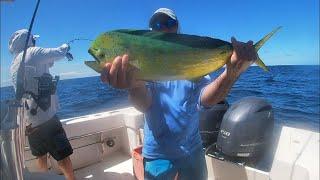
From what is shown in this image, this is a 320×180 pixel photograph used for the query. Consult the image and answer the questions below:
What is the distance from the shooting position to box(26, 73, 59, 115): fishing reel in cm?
386

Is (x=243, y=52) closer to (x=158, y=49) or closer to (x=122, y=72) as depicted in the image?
(x=158, y=49)

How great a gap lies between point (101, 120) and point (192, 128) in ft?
9.75

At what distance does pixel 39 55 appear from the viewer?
3812 millimetres

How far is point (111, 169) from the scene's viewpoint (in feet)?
15.5

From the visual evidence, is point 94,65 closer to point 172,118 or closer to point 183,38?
point 183,38

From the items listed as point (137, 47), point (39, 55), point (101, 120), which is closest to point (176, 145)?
point (137, 47)

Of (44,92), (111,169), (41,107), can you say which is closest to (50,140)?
(41,107)

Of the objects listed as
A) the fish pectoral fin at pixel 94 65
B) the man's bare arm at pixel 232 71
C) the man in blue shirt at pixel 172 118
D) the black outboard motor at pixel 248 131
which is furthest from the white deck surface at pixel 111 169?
the fish pectoral fin at pixel 94 65

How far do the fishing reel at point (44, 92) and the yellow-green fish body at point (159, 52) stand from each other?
276cm

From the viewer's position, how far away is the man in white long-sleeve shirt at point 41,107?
380 cm

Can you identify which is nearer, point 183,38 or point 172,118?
point 183,38

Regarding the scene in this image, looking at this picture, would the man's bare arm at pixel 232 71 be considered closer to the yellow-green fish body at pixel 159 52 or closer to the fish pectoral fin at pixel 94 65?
the yellow-green fish body at pixel 159 52

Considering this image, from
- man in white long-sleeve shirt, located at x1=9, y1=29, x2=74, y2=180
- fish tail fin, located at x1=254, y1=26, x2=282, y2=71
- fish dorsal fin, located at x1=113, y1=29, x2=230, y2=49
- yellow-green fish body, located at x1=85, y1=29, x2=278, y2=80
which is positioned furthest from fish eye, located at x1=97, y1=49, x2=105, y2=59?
man in white long-sleeve shirt, located at x1=9, y1=29, x2=74, y2=180

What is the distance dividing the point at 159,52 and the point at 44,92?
9.74ft
